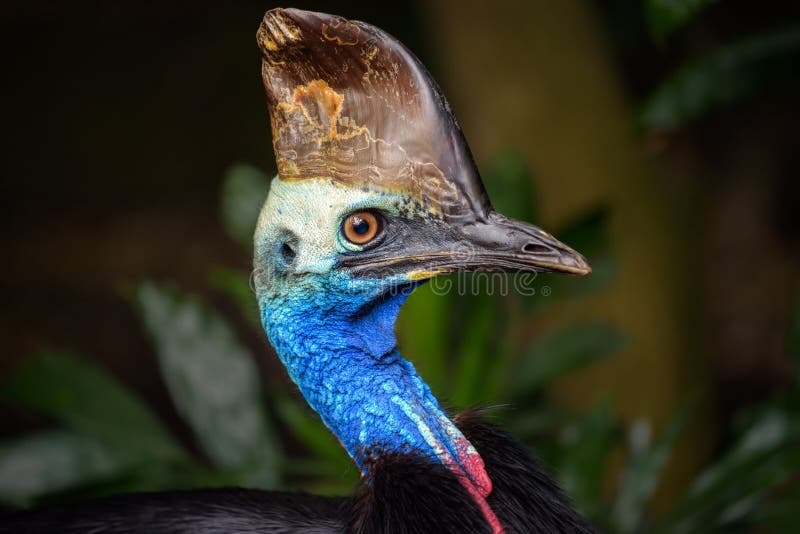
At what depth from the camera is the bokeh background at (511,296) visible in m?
2.24

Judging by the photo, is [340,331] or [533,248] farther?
[340,331]

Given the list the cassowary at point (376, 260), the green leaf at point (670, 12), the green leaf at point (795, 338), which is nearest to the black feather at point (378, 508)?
the cassowary at point (376, 260)

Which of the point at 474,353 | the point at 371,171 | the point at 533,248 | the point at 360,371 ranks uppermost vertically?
the point at 371,171

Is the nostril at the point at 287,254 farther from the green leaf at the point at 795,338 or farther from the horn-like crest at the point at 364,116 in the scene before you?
the green leaf at the point at 795,338

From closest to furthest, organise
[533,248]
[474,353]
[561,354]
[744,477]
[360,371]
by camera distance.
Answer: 1. [533,248]
2. [360,371]
3. [744,477]
4. [474,353]
5. [561,354]

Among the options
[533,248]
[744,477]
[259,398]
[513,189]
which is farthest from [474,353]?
[533,248]

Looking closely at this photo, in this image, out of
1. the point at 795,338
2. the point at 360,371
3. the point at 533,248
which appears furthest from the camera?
the point at 795,338

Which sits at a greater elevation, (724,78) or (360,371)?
(724,78)

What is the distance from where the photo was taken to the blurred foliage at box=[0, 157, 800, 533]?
224 centimetres

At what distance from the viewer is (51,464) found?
2.34m

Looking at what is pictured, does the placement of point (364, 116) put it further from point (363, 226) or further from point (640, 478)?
point (640, 478)

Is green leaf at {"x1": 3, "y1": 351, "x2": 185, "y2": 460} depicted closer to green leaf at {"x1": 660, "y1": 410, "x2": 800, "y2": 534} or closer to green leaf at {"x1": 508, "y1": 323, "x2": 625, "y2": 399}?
green leaf at {"x1": 508, "y1": 323, "x2": 625, "y2": 399}

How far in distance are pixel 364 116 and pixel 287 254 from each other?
0.70 ft

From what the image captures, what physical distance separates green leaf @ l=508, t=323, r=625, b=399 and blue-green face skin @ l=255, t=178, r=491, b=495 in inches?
41.3
